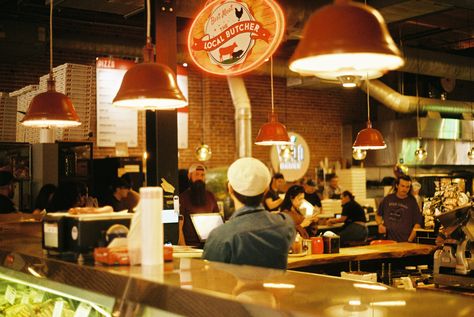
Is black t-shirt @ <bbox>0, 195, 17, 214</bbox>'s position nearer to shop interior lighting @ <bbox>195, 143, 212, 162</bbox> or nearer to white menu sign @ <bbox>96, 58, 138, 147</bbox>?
white menu sign @ <bbox>96, 58, 138, 147</bbox>

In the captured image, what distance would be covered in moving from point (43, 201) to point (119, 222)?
13.2 feet

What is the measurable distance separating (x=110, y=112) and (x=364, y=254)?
15.2 ft

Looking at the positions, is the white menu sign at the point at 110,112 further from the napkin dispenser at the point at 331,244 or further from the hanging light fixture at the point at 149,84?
the hanging light fixture at the point at 149,84

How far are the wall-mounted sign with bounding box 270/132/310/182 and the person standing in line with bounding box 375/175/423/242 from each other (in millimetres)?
4093

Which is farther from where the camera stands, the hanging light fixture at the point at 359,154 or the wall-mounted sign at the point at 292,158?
the hanging light fixture at the point at 359,154

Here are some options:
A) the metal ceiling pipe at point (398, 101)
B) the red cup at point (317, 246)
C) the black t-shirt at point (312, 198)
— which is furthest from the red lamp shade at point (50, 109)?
the metal ceiling pipe at point (398, 101)

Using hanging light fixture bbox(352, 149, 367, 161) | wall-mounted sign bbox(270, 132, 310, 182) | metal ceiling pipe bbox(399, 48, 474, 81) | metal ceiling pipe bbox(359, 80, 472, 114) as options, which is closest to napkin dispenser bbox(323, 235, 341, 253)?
metal ceiling pipe bbox(399, 48, 474, 81)

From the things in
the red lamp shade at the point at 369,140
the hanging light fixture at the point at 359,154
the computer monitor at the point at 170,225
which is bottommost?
the computer monitor at the point at 170,225

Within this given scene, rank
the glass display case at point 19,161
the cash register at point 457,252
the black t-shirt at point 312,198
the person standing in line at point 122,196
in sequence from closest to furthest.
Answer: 1. the cash register at point 457,252
2. the glass display case at point 19,161
3. the person standing in line at point 122,196
4. the black t-shirt at point 312,198

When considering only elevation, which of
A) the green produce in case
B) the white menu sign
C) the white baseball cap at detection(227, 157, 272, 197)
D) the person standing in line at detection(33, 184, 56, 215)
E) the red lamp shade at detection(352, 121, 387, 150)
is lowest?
the green produce in case

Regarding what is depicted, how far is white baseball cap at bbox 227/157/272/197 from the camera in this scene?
11.2 ft

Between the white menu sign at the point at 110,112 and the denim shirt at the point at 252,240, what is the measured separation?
6.42m

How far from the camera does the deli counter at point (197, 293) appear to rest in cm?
185

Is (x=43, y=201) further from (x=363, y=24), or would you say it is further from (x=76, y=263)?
(x=363, y=24)
